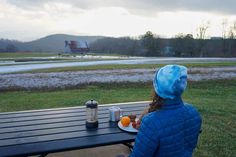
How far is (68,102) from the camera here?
26.2 ft

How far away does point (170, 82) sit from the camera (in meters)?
1.83

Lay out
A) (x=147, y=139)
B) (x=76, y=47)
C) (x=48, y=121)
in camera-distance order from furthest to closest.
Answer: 1. (x=76, y=47)
2. (x=48, y=121)
3. (x=147, y=139)

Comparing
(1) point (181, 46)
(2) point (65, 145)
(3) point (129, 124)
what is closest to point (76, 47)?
(1) point (181, 46)

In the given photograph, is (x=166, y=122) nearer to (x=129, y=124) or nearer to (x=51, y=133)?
(x=129, y=124)

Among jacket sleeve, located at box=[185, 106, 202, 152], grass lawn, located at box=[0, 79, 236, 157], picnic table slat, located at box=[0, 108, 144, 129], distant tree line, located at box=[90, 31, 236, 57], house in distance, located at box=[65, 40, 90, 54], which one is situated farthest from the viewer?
house in distance, located at box=[65, 40, 90, 54]

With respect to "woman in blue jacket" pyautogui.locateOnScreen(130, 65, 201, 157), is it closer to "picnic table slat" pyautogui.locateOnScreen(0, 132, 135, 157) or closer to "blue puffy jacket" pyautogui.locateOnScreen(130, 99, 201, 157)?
"blue puffy jacket" pyautogui.locateOnScreen(130, 99, 201, 157)

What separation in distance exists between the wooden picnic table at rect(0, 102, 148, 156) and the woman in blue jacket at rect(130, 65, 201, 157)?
859 millimetres

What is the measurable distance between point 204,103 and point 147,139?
6423 millimetres

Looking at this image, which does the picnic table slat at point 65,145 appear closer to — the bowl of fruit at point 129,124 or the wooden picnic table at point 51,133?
the wooden picnic table at point 51,133

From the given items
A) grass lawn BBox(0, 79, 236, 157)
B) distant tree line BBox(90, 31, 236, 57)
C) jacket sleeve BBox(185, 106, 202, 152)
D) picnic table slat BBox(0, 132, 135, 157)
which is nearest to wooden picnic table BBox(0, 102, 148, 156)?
picnic table slat BBox(0, 132, 135, 157)

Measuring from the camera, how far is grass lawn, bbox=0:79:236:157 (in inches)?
188

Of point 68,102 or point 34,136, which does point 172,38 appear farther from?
point 34,136

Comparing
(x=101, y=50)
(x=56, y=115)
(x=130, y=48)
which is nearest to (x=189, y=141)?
(x=56, y=115)

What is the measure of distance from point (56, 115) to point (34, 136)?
757mm
